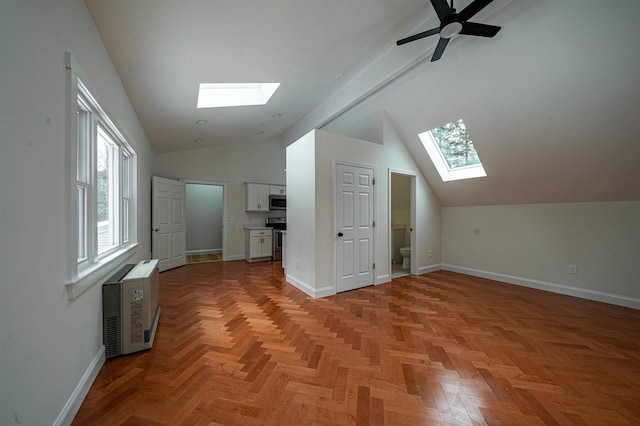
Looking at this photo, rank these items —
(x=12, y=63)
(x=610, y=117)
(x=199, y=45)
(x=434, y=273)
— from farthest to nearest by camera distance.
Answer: (x=434, y=273) → (x=610, y=117) → (x=199, y=45) → (x=12, y=63)

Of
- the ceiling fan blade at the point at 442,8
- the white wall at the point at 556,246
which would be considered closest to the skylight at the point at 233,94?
the ceiling fan blade at the point at 442,8

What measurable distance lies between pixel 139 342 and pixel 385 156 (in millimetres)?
4119

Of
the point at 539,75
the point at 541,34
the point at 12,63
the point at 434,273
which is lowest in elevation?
the point at 434,273

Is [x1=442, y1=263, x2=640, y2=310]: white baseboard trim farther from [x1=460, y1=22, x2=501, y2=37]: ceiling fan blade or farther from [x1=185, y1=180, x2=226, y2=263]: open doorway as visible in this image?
[x1=185, y1=180, x2=226, y2=263]: open doorway

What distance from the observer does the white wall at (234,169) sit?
19.0 ft

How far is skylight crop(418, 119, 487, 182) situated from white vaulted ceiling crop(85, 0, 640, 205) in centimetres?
20

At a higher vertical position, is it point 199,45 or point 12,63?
point 199,45

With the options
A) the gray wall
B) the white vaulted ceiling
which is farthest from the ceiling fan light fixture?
the gray wall

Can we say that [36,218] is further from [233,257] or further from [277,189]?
[277,189]

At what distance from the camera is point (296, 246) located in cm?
408

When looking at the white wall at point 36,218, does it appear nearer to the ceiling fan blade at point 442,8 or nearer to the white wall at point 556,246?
the ceiling fan blade at point 442,8

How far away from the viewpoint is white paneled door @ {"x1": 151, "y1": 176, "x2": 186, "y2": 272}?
191 inches

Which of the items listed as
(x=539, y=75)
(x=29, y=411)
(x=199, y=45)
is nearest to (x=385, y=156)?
(x=539, y=75)

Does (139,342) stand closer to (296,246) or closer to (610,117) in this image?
(296,246)
